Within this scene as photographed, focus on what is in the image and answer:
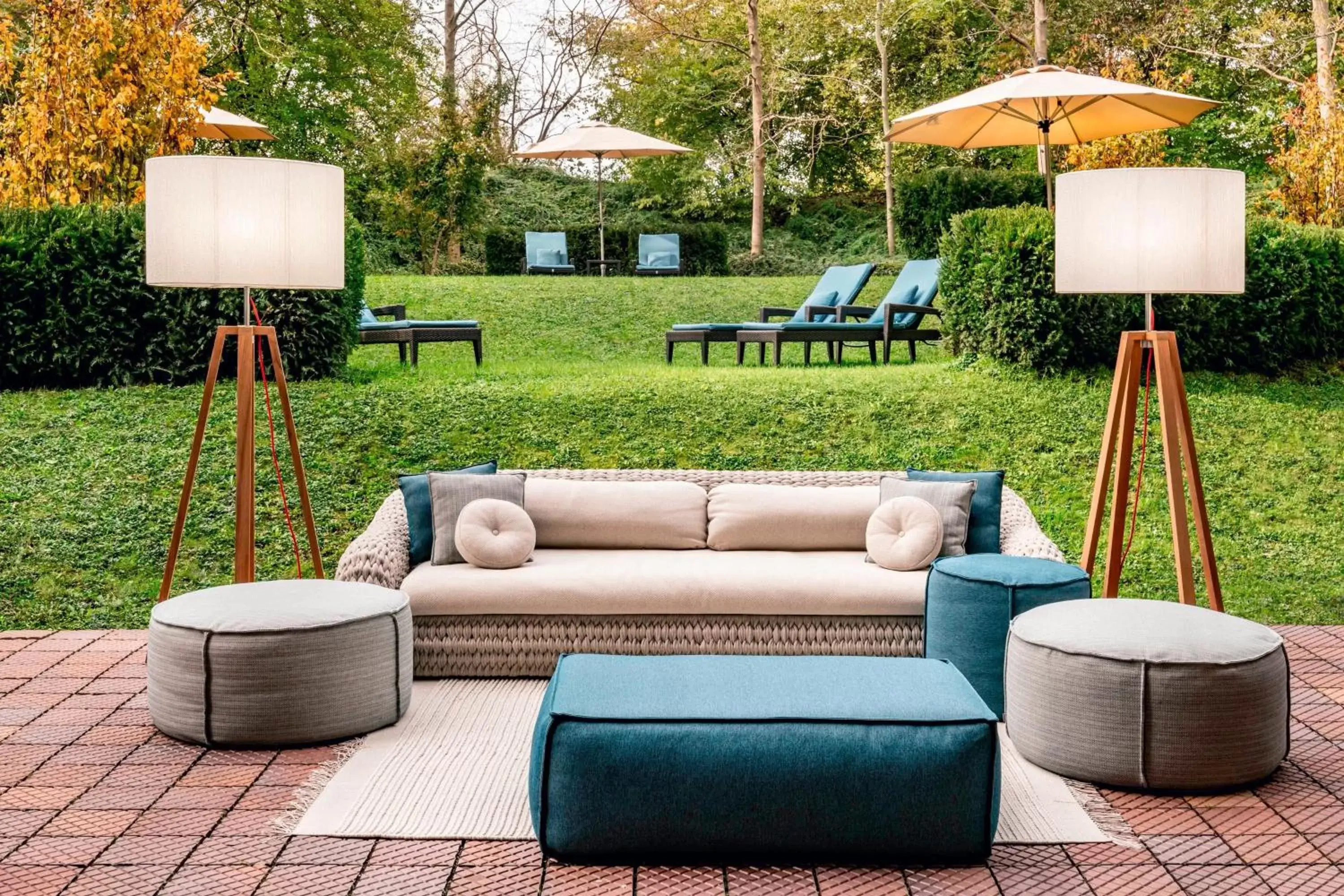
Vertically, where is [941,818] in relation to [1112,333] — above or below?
below

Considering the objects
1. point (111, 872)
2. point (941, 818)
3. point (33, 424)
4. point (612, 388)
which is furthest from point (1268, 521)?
point (33, 424)

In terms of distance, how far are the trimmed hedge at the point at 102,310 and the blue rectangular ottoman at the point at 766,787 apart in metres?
5.05

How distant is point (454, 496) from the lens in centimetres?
466

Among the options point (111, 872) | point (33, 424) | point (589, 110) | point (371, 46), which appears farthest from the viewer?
point (589, 110)

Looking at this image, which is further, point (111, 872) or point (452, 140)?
point (452, 140)

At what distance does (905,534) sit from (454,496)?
1.66 metres

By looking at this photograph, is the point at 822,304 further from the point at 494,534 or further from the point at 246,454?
the point at 246,454

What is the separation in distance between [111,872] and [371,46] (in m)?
18.0

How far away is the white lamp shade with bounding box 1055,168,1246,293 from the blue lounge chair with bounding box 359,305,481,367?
16.9 ft

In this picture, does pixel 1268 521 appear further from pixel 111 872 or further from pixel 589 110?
pixel 589 110

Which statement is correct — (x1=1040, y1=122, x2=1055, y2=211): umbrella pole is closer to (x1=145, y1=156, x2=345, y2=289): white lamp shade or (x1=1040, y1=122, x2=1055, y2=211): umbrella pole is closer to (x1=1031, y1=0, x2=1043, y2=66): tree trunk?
(x1=1031, y1=0, x2=1043, y2=66): tree trunk

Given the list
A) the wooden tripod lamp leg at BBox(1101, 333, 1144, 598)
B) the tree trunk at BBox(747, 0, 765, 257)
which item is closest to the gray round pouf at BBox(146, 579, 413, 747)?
the wooden tripod lamp leg at BBox(1101, 333, 1144, 598)

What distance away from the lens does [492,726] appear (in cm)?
386

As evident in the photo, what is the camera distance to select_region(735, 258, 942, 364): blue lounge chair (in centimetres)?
890
